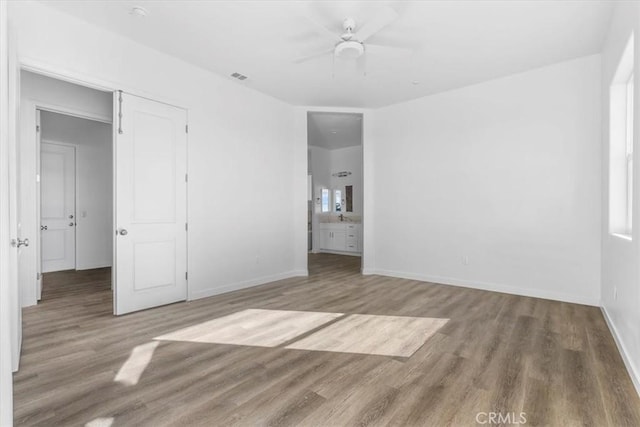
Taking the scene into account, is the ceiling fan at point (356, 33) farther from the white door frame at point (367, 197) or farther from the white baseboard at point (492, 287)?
the white baseboard at point (492, 287)

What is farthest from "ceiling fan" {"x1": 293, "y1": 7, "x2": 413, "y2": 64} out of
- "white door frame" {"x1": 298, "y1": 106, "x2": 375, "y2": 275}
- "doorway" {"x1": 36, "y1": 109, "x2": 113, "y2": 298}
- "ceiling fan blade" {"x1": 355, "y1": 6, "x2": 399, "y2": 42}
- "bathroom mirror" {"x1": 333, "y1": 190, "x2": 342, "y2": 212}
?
"bathroom mirror" {"x1": 333, "y1": 190, "x2": 342, "y2": 212}

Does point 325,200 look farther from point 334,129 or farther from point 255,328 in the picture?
point 255,328

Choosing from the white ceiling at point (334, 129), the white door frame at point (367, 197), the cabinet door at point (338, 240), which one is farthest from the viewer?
the cabinet door at point (338, 240)

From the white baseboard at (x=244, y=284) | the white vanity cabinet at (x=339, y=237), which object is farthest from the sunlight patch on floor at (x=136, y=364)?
the white vanity cabinet at (x=339, y=237)

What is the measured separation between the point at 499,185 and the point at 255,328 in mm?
3879

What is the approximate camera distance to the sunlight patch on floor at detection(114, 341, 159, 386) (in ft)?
7.09

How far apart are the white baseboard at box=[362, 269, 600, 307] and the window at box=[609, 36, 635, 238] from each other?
1189 mm

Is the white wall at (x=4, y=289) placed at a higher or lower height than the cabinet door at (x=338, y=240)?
higher

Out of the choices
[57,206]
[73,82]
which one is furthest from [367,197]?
[57,206]

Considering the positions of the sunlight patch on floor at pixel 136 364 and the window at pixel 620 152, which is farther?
the window at pixel 620 152

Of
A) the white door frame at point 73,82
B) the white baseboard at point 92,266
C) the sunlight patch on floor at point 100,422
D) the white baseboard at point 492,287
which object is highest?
the white door frame at point 73,82

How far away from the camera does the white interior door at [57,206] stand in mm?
6207

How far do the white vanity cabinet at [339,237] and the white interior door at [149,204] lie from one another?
17.4 ft

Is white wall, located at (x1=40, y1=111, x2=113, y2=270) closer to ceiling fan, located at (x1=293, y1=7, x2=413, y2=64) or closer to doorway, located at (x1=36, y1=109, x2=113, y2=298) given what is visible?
doorway, located at (x1=36, y1=109, x2=113, y2=298)
